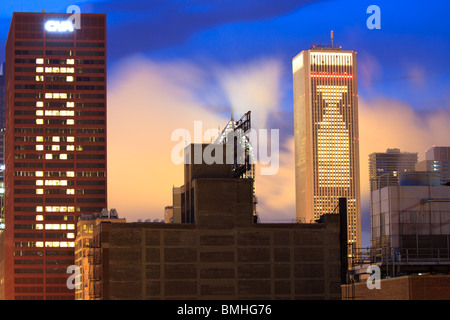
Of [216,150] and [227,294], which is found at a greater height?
[216,150]

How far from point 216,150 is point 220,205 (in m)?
11.1

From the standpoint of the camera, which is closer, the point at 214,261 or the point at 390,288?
the point at 390,288

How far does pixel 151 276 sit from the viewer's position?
398 ft

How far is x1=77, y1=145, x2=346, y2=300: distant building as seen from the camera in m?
121

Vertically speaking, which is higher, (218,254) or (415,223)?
(415,223)

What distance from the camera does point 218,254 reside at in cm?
12600

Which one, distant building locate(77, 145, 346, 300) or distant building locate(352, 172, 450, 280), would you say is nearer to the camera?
distant building locate(352, 172, 450, 280)

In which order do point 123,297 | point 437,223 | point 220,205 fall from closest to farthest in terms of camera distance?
point 437,223, point 123,297, point 220,205

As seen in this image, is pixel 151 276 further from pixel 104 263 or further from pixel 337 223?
pixel 337 223

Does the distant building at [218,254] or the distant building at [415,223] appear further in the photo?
the distant building at [218,254]

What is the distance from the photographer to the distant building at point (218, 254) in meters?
121

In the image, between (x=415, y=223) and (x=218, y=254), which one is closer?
(x=415, y=223)
